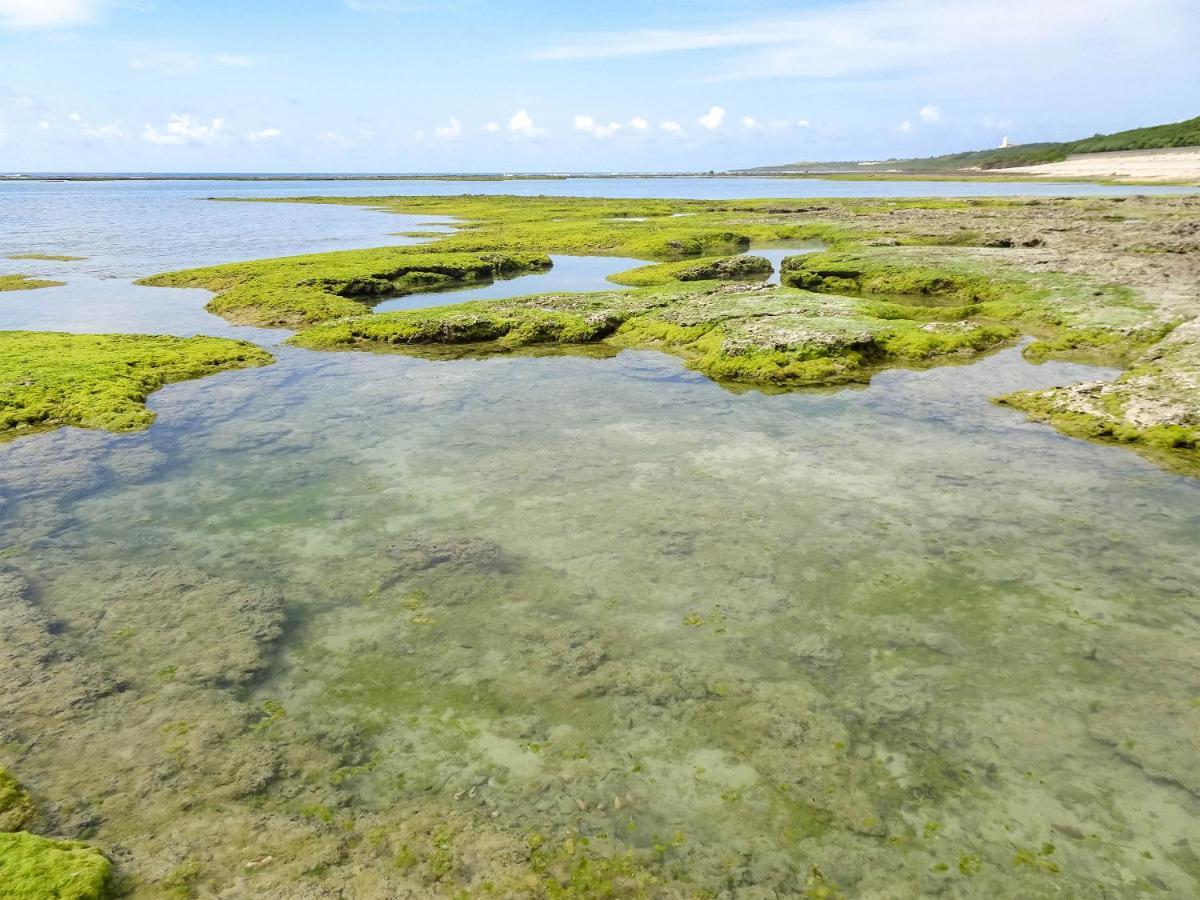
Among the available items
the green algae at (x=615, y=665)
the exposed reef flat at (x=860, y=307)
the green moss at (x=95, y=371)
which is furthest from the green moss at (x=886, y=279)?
the green moss at (x=95, y=371)

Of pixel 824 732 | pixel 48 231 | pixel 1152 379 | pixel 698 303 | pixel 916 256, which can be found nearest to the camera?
pixel 824 732

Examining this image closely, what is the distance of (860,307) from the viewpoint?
31.6 meters

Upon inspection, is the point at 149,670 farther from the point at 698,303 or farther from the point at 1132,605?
the point at 698,303

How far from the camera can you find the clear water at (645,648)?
24.2 feet

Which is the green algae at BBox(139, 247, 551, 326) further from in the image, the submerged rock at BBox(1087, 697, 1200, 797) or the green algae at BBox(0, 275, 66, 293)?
the submerged rock at BBox(1087, 697, 1200, 797)

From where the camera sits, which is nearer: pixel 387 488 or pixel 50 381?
pixel 387 488

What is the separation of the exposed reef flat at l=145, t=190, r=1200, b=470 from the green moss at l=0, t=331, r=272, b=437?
17.7 ft

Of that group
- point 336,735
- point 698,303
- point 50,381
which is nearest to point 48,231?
point 50,381

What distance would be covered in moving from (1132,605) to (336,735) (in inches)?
467

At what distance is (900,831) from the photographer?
7.34 meters

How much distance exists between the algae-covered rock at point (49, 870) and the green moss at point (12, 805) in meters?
0.47

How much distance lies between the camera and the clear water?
7387 mm

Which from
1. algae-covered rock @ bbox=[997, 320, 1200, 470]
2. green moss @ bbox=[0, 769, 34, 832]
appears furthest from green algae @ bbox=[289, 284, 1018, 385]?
green moss @ bbox=[0, 769, 34, 832]

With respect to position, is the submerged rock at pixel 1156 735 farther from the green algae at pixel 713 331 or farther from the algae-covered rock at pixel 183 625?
the green algae at pixel 713 331
